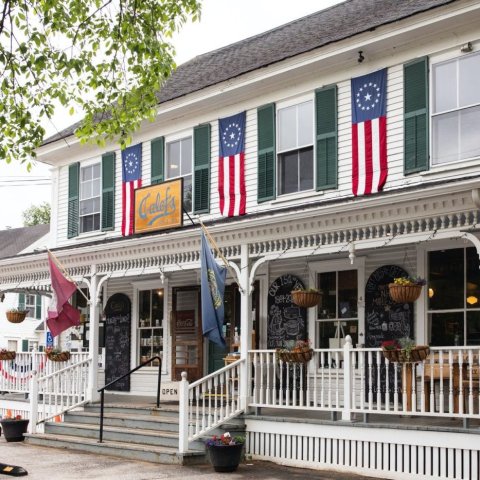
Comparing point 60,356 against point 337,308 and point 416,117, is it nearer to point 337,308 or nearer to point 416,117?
point 337,308

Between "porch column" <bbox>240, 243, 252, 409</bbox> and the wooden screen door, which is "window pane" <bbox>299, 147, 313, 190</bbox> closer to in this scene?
"porch column" <bbox>240, 243, 252, 409</bbox>

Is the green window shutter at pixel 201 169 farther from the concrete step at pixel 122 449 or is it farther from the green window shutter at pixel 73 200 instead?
the concrete step at pixel 122 449

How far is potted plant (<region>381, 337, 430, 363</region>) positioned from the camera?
446 inches

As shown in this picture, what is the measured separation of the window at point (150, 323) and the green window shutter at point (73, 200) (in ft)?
8.41

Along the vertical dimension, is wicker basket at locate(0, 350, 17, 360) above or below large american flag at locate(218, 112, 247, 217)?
below

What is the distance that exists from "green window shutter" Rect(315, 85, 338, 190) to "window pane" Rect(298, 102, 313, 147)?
0.74 feet

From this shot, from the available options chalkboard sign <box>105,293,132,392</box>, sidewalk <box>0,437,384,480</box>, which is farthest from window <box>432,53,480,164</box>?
chalkboard sign <box>105,293,132,392</box>

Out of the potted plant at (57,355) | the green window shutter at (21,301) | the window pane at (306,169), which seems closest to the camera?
the window pane at (306,169)

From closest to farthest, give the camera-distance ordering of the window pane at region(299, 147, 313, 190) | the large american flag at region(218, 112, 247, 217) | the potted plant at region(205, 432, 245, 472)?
the potted plant at region(205, 432, 245, 472)
the window pane at region(299, 147, 313, 190)
the large american flag at region(218, 112, 247, 217)

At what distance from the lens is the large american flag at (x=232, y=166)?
53.9 ft

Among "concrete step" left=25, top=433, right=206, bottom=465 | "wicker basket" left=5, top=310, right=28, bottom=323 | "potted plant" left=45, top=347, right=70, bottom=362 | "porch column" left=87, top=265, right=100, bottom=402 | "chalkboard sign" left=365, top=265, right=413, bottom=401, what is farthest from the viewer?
"wicker basket" left=5, top=310, right=28, bottom=323

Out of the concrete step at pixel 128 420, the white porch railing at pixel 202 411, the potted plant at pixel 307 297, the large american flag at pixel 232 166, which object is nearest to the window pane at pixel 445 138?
the potted plant at pixel 307 297

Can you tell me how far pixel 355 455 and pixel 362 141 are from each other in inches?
209

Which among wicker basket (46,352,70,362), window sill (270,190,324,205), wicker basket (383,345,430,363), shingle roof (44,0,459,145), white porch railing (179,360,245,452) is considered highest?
shingle roof (44,0,459,145)
